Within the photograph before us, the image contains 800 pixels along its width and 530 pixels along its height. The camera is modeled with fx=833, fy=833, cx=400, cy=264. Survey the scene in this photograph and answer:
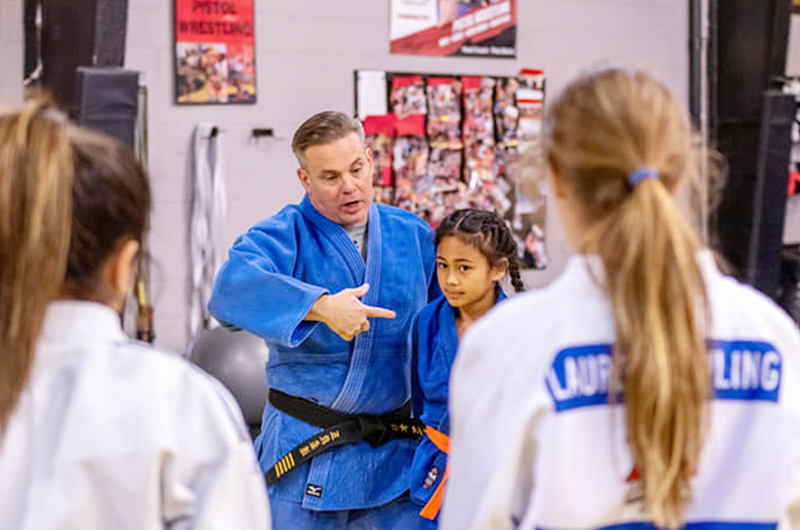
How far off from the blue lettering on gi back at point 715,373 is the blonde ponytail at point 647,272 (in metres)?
0.03

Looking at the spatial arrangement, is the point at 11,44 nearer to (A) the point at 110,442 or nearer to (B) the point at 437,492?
(B) the point at 437,492

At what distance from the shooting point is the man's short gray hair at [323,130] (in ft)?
6.64

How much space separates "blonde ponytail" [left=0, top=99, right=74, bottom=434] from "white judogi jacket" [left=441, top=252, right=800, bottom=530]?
0.54 m

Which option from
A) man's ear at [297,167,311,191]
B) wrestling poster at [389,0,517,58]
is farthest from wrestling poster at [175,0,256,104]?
man's ear at [297,167,311,191]

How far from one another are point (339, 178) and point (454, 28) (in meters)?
2.95

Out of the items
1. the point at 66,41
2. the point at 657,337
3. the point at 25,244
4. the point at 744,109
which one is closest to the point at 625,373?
the point at 657,337

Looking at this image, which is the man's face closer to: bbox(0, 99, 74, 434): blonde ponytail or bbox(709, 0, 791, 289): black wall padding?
A: bbox(0, 99, 74, 434): blonde ponytail

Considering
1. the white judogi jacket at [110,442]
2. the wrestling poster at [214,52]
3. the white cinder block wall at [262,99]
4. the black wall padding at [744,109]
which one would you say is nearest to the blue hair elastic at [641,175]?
the white judogi jacket at [110,442]

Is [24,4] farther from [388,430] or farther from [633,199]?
[633,199]

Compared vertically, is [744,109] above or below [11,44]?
below

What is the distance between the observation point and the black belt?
6.44ft

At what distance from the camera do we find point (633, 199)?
104 centimetres

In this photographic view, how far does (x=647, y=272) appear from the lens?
3.35ft

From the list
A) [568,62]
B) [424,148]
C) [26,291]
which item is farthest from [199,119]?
[26,291]
